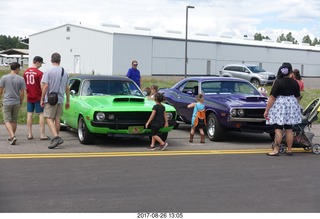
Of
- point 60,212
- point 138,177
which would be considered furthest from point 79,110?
point 60,212

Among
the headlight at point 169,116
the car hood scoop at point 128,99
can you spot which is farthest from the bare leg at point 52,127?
the headlight at point 169,116

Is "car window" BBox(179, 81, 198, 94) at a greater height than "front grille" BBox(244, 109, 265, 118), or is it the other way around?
"car window" BBox(179, 81, 198, 94)

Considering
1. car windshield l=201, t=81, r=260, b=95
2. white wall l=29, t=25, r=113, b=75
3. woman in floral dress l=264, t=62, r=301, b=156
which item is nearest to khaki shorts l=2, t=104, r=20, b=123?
car windshield l=201, t=81, r=260, b=95

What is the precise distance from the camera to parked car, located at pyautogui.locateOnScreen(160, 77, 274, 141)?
33.6ft

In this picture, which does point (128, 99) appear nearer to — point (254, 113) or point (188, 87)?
point (254, 113)

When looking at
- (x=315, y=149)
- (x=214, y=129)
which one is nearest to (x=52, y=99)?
(x=214, y=129)

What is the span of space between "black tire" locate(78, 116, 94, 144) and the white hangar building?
4038 centimetres

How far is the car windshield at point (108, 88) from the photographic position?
10641 millimetres

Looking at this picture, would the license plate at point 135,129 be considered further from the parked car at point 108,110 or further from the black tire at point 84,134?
the black tire at point 84,134

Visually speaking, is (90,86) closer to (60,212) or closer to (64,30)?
(60,212)

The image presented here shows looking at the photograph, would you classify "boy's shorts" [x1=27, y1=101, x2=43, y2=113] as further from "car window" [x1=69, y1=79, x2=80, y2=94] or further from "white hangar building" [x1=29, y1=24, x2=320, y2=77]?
"white hangar building" [x1=29, y1=24, x2=320, y2=77]

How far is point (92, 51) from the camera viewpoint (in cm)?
5322

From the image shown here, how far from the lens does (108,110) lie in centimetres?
924

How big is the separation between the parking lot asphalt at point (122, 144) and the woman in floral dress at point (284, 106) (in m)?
0.97
